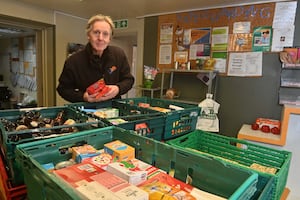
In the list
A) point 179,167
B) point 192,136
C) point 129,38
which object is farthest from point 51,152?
point 129,38

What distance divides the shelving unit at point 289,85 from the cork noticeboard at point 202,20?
57 centimetres

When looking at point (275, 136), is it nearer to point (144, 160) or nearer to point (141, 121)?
point (141, 121)

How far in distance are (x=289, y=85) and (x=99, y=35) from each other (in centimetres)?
215

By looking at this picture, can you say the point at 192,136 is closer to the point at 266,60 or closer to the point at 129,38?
the point at 266,60

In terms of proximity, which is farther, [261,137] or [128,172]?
[261,137]

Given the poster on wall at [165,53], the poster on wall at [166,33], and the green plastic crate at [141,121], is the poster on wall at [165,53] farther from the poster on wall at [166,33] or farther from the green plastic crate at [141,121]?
the green plastic crate at [141,121]

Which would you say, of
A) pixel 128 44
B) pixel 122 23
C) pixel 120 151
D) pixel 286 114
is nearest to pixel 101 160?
pixel 120 151

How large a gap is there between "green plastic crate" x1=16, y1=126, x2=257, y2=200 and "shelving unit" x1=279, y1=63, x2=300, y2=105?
2.27 m

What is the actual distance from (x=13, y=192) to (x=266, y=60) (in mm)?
2653

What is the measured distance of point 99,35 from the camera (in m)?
1.28

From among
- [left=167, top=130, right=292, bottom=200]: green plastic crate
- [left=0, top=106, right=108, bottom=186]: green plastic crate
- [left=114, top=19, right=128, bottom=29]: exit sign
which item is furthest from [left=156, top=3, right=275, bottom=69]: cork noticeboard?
[left=0, top=106, right=108, bottom=186]: green plastic crate

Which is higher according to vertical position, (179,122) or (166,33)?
(166,33)

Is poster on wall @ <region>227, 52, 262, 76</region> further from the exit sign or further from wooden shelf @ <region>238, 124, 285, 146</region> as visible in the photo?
the exit sign

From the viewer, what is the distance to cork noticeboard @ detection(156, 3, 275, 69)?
8.11 feet
